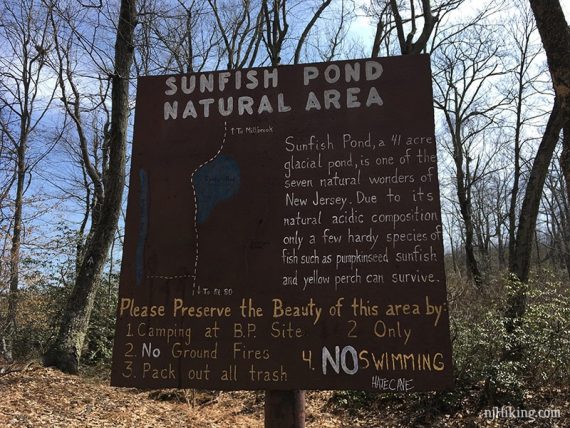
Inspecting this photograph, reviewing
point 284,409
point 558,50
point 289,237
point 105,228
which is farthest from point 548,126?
point 105,228

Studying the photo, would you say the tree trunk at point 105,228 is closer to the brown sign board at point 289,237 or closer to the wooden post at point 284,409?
the brown sign board at point 289,237

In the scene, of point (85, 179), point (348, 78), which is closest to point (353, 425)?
point (348, 78)

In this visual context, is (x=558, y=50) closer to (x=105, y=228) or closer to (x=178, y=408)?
(x=178, y=408)

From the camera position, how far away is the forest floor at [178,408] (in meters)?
7.89

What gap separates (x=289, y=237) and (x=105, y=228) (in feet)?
31.0

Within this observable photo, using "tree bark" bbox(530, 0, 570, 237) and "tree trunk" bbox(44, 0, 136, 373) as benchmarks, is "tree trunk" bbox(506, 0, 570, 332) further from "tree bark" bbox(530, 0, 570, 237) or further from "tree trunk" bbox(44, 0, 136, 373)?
"tree trunk" bbox(44, 0, 136, 373)

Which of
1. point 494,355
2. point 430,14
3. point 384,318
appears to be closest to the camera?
point 384,318

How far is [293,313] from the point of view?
10.4 ft

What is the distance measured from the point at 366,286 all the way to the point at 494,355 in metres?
6.63

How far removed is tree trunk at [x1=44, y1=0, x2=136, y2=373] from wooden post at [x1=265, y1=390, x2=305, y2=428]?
911 cm

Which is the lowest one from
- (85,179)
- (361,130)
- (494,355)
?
(494,355)

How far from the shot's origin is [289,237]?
3.28 metres

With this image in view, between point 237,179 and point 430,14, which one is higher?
point 430,14

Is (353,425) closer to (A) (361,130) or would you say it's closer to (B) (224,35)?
(A) (361,130)
